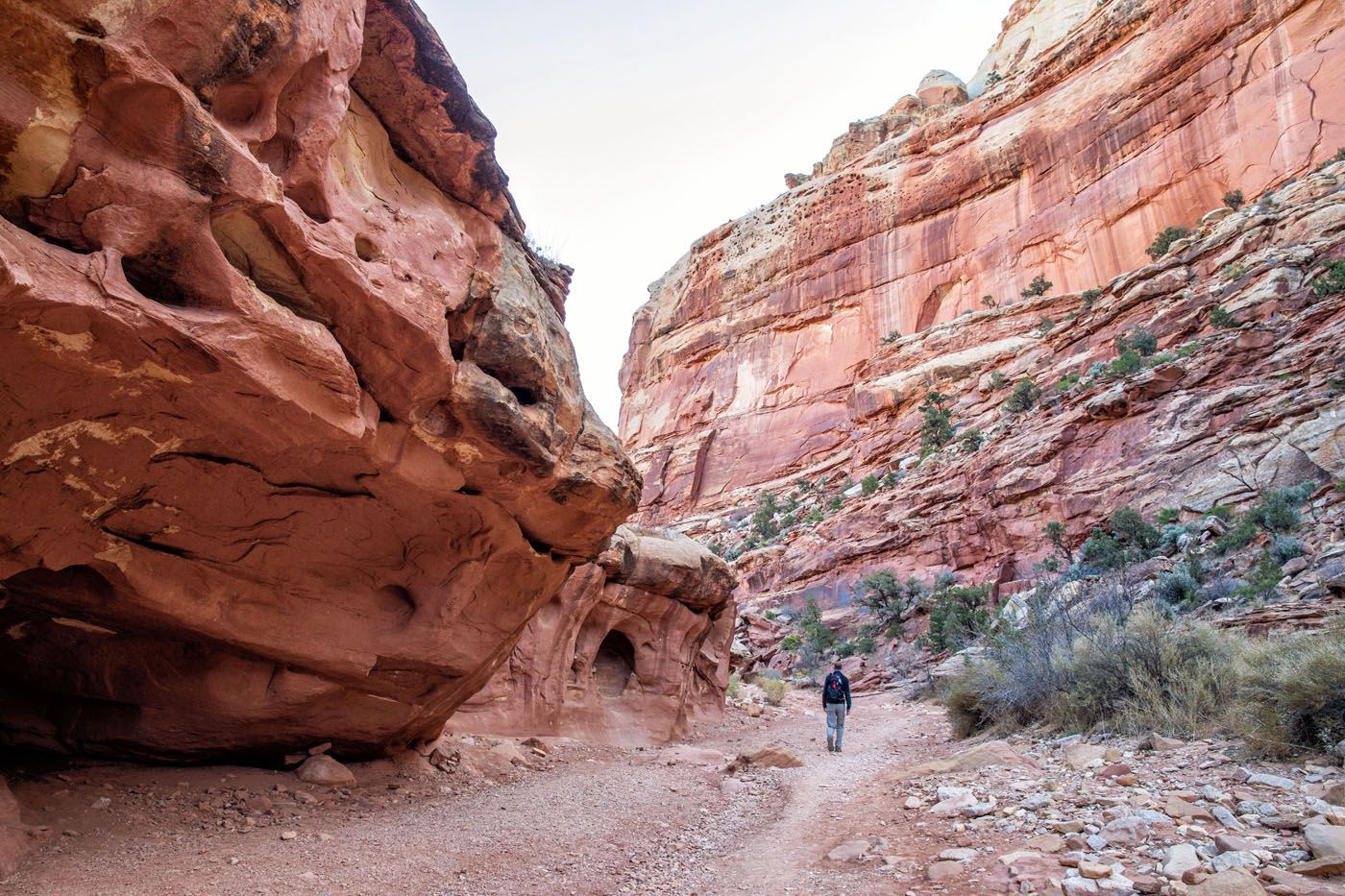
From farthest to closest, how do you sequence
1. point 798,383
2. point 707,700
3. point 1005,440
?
point 798,383 → point 1005,440 → point 707,700

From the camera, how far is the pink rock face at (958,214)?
108 feet

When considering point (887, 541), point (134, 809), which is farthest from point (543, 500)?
point (887, 541)

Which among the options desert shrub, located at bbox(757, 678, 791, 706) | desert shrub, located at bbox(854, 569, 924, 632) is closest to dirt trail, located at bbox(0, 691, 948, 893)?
desert shrub, located at bbox(757, 678, 791, 706)

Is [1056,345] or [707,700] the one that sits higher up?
→ [1056,345]

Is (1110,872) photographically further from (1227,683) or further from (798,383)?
(798,383)

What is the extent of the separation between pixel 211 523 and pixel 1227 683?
861 centimetres

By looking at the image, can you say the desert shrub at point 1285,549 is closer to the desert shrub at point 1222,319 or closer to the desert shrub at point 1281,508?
the desert shrub at point 1281,508

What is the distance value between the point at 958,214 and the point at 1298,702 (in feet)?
146

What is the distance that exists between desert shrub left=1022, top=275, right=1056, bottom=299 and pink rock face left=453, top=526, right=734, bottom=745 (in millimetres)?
32686

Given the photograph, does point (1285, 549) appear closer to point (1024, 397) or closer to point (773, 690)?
point (773, 690)

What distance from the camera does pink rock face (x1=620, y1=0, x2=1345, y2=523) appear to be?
32844 mm

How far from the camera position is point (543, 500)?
6.53 metres

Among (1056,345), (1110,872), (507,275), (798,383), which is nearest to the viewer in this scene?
(1110,872)

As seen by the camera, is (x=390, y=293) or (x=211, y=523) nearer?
(x=390, y=293)
